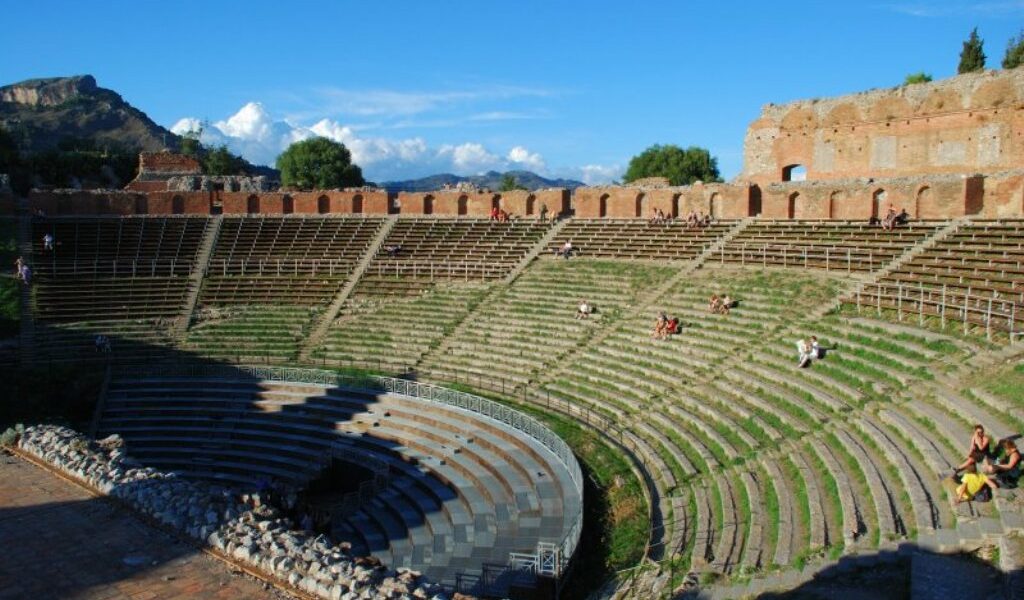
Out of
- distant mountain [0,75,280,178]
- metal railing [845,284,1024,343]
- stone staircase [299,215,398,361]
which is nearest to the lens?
metal railing [845,284,1024,343]

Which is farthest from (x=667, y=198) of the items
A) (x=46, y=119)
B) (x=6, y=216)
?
(x=46, y=119)

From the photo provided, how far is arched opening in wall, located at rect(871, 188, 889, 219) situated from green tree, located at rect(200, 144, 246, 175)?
60.3m

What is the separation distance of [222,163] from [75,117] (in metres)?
76.6

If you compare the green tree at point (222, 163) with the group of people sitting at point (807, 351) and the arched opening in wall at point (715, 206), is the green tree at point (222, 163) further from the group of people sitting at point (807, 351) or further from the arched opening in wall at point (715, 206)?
the group of people sitting at point (807, 351)

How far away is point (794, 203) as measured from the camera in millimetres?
29375

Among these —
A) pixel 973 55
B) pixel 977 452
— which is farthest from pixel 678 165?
pixel 977 452

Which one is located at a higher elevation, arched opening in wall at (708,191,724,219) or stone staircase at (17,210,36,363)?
arched opening in wall at (708,191,724,219)

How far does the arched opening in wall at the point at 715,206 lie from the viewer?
31492 millimetres

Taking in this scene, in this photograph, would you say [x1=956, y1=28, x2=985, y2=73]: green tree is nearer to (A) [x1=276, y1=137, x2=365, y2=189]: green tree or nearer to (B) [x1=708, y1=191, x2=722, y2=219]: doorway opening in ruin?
(B) [x1=708, y1=191, x2=722, y2=219]: doorway opening in ruin

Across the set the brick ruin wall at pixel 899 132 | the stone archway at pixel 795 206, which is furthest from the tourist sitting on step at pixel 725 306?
the brick ruin wall at pixel 899 132

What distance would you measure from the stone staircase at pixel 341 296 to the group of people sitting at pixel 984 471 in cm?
2044

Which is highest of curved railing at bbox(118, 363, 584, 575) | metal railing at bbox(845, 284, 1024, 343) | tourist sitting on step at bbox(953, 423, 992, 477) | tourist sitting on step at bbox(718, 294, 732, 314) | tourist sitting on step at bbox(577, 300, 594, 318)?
metal railing at bbox(845, 284, 1024, 343)

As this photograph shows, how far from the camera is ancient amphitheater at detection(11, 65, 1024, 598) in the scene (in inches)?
482

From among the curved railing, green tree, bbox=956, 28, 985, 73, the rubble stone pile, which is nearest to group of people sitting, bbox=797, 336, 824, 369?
the curved railing
